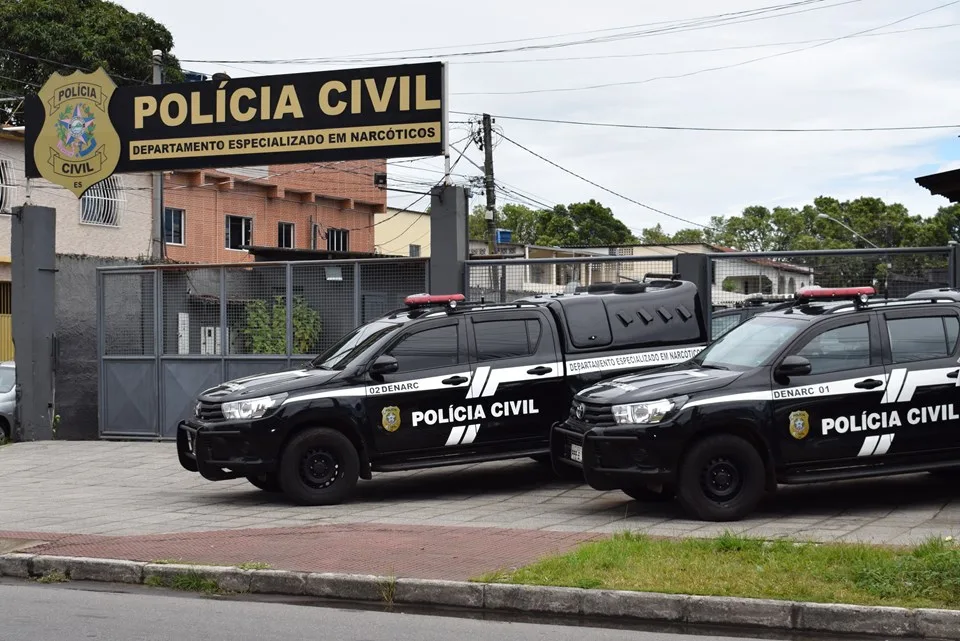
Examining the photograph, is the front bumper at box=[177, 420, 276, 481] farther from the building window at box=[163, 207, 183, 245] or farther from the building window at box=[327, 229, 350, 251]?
the building window at box=[327, 229, 350, 251]

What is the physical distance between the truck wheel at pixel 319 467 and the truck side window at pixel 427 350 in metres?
1.00

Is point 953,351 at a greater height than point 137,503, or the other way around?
point 953,351

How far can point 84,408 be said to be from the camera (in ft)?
64.2

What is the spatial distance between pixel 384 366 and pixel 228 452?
171 cm

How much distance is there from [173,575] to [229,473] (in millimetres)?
3456

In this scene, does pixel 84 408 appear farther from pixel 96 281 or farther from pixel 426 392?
pixel 426 392

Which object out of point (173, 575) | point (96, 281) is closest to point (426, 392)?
point (173, 575)

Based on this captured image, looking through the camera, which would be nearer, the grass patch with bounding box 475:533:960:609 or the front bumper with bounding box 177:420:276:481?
the grass patch with bounding box 475:533:960:609

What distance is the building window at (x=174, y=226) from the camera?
129ft

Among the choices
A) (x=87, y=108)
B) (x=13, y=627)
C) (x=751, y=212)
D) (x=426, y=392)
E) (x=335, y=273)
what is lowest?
(x=13, y=627)

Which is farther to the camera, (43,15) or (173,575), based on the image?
(43,15)

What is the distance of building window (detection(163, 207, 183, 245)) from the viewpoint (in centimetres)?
3919

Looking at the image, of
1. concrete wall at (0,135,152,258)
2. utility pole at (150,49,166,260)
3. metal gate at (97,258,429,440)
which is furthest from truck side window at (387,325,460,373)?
concrete wall at (0,135,152,258)

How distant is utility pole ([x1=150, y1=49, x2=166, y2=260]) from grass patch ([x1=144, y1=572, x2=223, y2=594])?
18.8 meters
